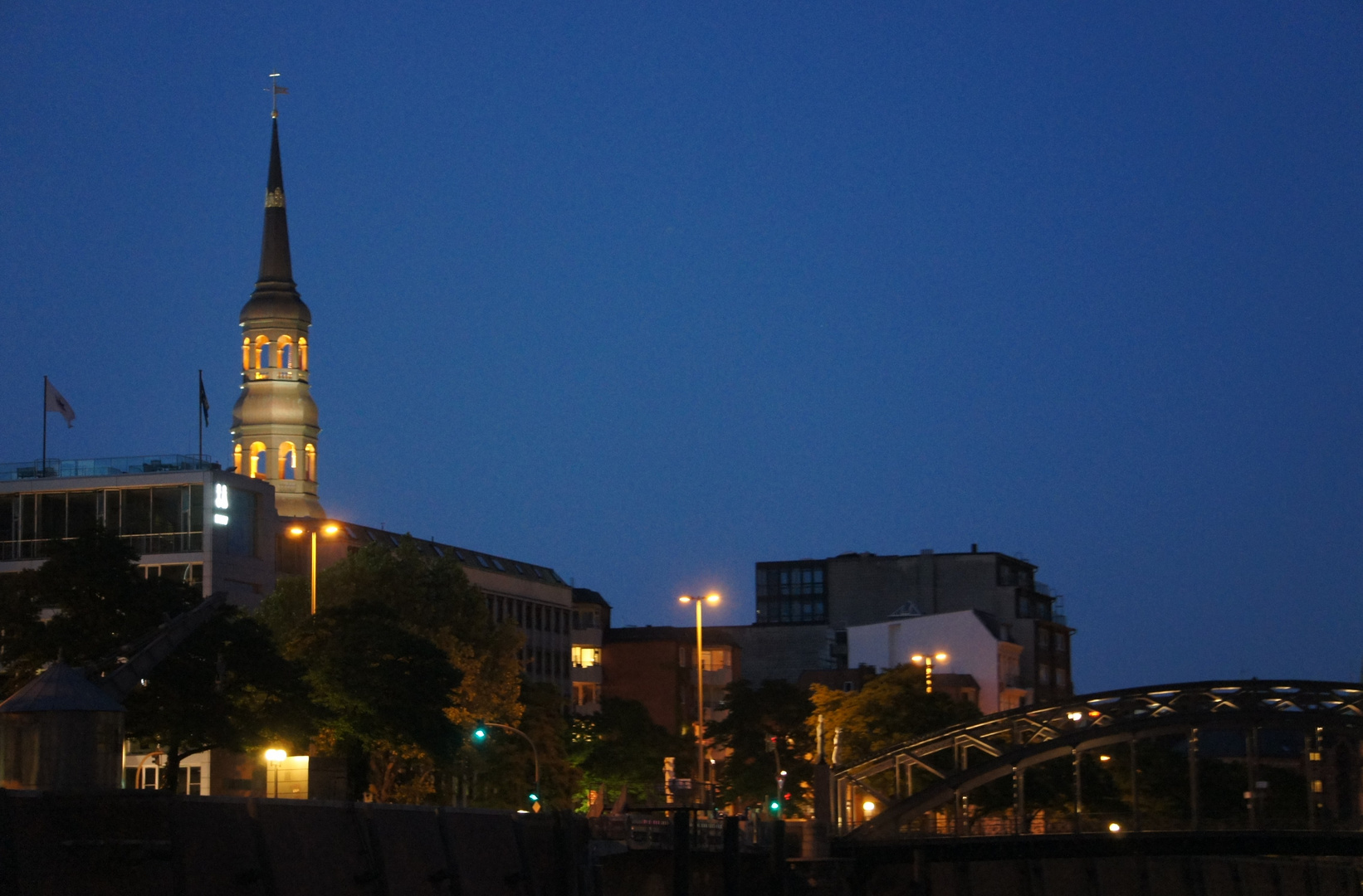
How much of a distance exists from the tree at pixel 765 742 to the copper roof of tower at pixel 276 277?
131ft

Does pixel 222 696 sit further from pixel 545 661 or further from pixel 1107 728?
pixel 545 661

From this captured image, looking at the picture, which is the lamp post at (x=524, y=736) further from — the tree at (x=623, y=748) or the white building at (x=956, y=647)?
the white building at (x=956, y=647)

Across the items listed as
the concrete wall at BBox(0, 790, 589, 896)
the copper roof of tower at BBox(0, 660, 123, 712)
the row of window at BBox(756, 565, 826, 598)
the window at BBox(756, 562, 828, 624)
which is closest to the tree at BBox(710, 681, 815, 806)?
the window at BBox(756, 562, 828, 624)

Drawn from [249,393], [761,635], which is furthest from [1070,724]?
[761,635]

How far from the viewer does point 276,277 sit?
489 feet

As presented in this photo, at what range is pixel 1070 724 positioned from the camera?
100750 millimetres

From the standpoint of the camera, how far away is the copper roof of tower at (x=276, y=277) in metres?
146

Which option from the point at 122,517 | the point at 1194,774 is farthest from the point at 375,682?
the point at 1194,774

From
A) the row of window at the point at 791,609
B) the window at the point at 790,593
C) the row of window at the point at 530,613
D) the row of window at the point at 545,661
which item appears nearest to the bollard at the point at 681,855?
the row of window at the point at 530,613

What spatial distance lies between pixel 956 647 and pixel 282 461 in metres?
51.6

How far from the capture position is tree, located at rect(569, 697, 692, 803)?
130m

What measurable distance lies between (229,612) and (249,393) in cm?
8135

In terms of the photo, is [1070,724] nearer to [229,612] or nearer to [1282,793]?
[1282,793]

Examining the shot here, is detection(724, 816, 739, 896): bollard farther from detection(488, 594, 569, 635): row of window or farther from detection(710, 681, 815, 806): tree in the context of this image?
detection(488, 594, 569, 635): row of window
